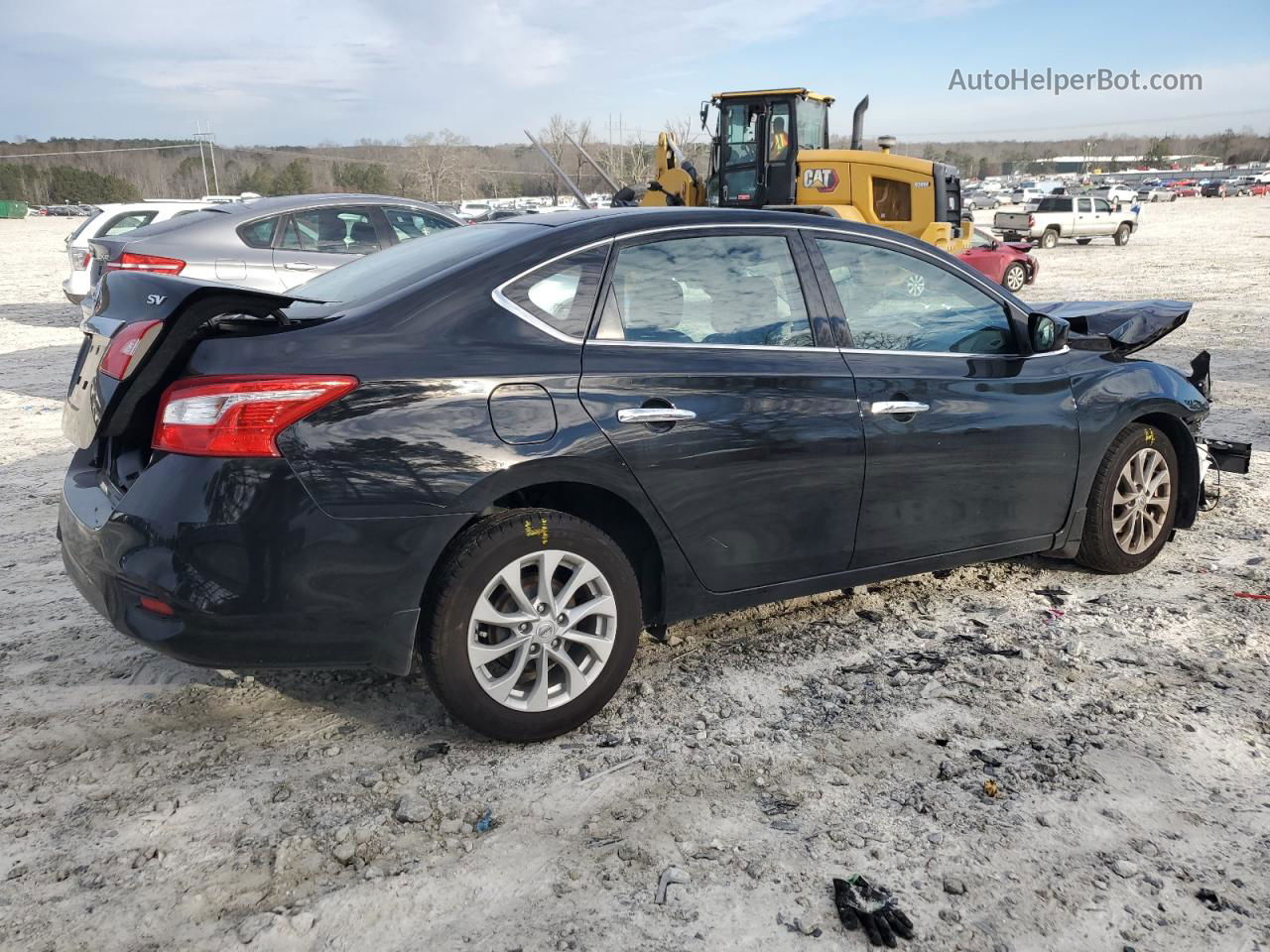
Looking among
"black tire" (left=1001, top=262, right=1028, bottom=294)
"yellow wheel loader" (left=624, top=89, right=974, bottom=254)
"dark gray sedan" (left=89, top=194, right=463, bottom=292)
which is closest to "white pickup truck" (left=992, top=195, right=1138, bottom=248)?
"black tire" (left=1001, top=262, right=1028, bottom=294)

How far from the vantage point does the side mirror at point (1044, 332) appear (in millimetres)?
4271

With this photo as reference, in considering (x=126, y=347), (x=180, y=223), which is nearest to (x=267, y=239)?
(x=180, y=223)

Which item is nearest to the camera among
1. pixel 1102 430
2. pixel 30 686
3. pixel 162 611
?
pixel 162 611

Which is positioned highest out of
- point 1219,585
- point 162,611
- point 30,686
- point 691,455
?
point 691,455

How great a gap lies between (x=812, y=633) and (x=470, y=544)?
1.73m

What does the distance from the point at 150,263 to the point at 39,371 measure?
2.79 m

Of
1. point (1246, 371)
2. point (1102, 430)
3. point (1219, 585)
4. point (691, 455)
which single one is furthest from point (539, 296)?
point (1246, 371)

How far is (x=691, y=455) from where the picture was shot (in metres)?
3.35

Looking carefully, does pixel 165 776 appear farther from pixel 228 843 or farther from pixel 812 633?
pixel 812 633

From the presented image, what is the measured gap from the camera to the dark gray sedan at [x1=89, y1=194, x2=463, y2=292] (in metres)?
8.78

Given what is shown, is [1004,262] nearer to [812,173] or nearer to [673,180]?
[812,173]

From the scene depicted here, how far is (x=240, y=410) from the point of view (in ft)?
9.18

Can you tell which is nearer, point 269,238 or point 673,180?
point 269,238

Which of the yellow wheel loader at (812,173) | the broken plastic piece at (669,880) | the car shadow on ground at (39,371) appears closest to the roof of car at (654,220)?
the broken plastic piece at (669,880)
